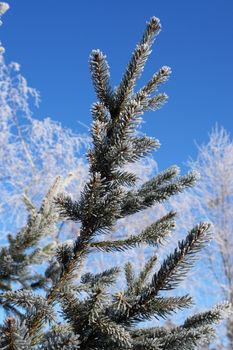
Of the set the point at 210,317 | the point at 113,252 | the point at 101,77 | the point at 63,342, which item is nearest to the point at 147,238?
the point at 113,252

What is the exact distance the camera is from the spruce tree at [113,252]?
132 cm

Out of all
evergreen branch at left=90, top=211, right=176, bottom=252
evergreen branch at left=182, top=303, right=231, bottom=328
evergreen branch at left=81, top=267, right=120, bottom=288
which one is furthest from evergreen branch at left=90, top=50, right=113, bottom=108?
evergreen branch at left=182, top=303, right=231, bottom=328

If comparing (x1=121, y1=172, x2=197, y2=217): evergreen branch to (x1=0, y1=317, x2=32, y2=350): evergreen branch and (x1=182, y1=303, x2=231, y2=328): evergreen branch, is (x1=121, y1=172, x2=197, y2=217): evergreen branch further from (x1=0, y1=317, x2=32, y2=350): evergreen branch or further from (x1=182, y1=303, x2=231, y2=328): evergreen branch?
(x1=0, y1=317, x2=32, y2=350): evergreen branch

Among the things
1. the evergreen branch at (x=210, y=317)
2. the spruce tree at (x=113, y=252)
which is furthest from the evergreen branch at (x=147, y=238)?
the evergreen branch at (x=210, y=317)

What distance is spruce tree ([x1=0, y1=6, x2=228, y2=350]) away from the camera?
1.32m

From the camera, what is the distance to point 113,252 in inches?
66.2

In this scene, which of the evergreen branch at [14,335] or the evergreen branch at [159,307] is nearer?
the evergreen branch at [14,335]

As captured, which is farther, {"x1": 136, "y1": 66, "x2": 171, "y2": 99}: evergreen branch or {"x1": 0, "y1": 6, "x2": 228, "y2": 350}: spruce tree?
{"x1": 136, "y1": 66, "x2": 171, "y2": 99}: evergreen branch

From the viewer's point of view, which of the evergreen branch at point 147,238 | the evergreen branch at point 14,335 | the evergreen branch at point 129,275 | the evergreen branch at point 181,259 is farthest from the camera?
the evergreen branch at point 129,275

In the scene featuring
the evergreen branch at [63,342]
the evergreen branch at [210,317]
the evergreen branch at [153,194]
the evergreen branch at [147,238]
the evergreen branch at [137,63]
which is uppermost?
the evergreen branch at [137,63]

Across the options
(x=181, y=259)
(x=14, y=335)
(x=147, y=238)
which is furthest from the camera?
(x=147, y=238)

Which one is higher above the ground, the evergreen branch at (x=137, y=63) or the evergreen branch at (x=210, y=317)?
the evergreen branch at (x=137, y=63)

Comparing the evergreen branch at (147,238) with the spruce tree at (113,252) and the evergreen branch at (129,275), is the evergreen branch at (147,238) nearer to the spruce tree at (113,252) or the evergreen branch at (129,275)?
the spruce tree at (113,252)

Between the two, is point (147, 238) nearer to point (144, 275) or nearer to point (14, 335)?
point (144, 275)
